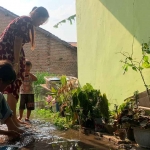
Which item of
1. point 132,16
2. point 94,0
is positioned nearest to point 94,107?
point 132,16

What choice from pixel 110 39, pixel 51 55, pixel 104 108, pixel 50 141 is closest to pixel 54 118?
pixel 104 108

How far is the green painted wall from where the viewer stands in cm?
535

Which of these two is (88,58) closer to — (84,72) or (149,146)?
(84,72)

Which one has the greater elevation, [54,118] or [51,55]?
[51,55]

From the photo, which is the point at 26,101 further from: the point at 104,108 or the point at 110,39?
the point at 110,39

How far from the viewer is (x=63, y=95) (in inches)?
249

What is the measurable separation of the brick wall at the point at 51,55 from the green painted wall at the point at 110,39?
11.3 m

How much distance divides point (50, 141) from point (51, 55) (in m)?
15.3

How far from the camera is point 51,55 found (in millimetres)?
19547

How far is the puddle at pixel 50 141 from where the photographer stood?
4.09m

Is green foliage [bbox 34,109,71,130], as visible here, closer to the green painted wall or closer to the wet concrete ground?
the wet concrete ground

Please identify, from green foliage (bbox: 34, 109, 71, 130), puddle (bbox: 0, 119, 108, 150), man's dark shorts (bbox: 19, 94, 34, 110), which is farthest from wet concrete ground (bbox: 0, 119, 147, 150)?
man's dark shorts (bbox: 19, 94, 34, 110)

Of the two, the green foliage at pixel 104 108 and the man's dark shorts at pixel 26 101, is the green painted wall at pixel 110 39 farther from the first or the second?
the man's dark shorts at pixel 26 101

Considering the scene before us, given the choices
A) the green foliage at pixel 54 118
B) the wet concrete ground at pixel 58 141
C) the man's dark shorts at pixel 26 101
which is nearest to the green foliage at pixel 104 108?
the wet concrete ground at pixel 58 141
